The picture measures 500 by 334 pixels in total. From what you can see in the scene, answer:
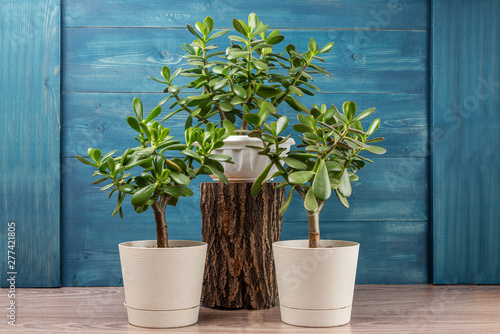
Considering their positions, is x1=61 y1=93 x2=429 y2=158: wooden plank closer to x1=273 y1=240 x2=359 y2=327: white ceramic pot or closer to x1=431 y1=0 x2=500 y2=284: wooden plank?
x1=431 y1=0 x2=500 y2=284: wooden plank

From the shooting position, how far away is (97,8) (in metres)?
1.44

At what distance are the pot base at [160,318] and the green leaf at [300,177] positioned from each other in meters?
0.37

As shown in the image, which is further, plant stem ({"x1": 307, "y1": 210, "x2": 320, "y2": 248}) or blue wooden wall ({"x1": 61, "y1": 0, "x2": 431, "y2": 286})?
blue wooden wall ({"x1": 61, "y1": 0, "x2": 431, "y2": 286})

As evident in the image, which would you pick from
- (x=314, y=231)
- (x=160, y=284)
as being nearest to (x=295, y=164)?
(x=314, y=231)

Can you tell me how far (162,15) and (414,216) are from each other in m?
1.02

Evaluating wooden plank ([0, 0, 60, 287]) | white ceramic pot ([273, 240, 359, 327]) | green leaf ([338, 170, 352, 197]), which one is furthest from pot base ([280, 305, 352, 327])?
wooden plank ([0, 0, 60, 287])

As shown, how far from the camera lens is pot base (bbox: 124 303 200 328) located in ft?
3.22

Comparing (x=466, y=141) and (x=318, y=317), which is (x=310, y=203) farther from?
(x=466, y=141)

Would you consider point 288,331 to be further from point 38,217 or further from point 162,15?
point 162,15

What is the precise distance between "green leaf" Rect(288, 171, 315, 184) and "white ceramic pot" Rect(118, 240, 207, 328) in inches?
10.4

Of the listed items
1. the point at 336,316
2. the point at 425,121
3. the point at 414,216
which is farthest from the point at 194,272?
the point at 425,121

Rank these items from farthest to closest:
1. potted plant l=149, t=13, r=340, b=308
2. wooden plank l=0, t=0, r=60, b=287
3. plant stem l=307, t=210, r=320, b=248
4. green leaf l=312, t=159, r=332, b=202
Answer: wooden plank l=0, t=0, r=60, b=287 < potted plant l=149, t=13, r=340, b=308 < plant stem l=307, t=210, r=320, b=248 < green leaf l=312, t=159, r=332, b=202

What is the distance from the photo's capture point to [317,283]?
976 millimetres

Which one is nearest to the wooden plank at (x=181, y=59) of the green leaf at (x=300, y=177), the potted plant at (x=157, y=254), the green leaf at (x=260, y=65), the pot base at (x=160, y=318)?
the green leaf at (x=260, y=65)
